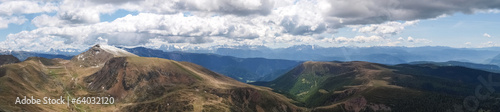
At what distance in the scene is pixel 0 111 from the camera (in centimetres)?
17262

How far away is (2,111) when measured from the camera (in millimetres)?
175500

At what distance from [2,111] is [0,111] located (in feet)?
10.5

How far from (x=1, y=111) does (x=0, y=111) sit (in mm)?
1675

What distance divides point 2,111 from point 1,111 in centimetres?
151

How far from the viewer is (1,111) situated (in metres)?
174
